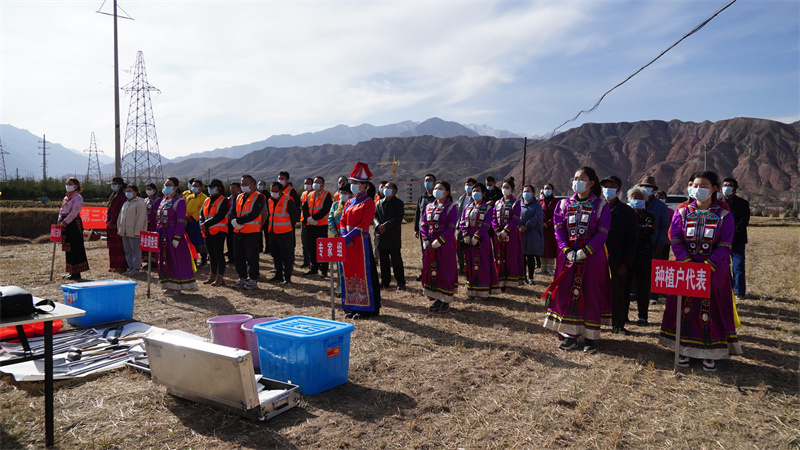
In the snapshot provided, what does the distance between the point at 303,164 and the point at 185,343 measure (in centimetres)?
18803

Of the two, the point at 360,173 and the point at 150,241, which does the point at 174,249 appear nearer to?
the point at 150,241

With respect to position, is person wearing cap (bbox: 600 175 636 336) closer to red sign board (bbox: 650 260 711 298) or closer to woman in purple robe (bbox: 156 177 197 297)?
red sign board (bbox: 650 260 711 298)

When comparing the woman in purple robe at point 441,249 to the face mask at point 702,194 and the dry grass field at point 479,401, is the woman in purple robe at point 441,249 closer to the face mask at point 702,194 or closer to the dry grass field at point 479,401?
the dry grass field at point 479,401

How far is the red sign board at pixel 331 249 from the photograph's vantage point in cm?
607

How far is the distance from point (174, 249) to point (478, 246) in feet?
18.4

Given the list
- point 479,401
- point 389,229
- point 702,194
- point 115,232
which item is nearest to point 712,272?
point 702,194

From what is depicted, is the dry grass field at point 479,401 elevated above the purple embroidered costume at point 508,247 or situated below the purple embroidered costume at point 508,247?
below

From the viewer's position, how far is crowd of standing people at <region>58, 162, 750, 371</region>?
4996 mm

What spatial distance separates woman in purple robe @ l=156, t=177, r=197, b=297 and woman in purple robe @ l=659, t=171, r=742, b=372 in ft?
25.9

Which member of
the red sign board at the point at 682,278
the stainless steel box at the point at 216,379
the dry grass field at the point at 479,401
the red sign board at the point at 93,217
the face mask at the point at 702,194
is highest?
the face mask at the point at 702,194

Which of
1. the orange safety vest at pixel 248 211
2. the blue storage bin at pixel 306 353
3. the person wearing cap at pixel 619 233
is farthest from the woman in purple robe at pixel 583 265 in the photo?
the orange safety vest at pixel 248 211

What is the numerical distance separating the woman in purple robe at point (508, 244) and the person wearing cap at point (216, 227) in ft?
17.9

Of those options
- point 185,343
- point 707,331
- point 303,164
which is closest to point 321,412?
point 185,343

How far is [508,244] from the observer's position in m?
9.05
